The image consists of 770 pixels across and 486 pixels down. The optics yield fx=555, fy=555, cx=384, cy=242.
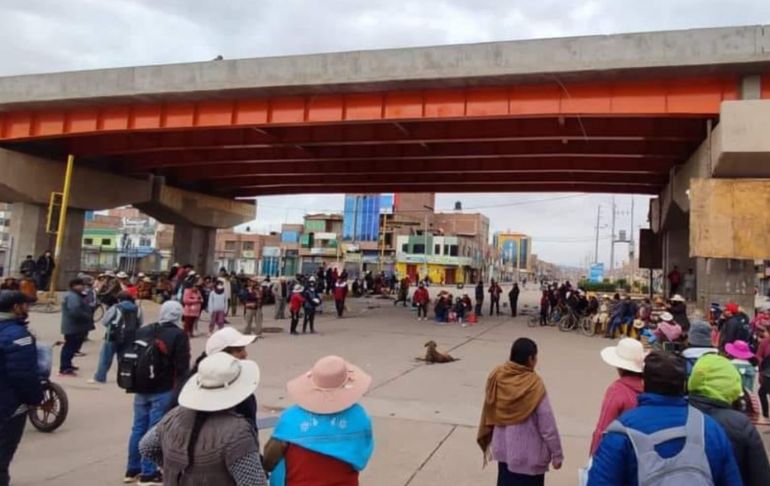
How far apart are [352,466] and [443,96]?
17.4m

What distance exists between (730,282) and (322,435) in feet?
59.1

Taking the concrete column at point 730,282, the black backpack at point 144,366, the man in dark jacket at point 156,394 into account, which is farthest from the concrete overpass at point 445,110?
the black backpack at point 144,366

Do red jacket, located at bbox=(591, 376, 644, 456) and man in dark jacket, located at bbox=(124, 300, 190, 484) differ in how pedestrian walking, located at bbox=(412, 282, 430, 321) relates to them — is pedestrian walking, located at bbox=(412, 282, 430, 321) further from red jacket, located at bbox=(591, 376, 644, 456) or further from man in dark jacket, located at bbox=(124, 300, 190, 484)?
red jacket, located at bbox=(591, 376, 644, 456)

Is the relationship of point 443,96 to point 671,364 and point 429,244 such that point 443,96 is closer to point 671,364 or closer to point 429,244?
point 671,364

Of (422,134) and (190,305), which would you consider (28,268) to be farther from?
(422,134)

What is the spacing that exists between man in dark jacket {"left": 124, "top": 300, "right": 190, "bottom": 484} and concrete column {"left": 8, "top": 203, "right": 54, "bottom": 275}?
26645mm

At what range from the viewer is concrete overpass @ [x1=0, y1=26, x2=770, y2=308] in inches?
636

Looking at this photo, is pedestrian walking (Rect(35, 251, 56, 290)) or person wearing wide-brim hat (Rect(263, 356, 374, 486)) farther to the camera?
pedestrian walking (Rect(35, 251, 56, 290))

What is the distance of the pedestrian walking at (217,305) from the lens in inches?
603

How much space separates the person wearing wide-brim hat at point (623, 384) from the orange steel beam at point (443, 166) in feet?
78.1

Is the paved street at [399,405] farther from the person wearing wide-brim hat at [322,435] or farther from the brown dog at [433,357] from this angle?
the person wearing wide-brim hat at [322,435]

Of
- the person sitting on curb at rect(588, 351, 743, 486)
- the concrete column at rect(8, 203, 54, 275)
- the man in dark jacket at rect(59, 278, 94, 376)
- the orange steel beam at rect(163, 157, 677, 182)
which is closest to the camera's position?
the person sitting on curb at rect(588, 351, 743, 486)

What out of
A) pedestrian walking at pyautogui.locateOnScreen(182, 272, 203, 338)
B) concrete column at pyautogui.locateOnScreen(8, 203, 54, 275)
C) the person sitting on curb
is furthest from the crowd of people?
concrete column at pyautogui.locateOnScreen(8, 203, 54, 275)

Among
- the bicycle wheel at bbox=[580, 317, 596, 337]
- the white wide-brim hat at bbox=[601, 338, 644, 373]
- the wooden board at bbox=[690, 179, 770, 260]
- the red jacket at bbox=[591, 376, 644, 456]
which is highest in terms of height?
the wooden board at bbox=[690, 179, 770, 260]
